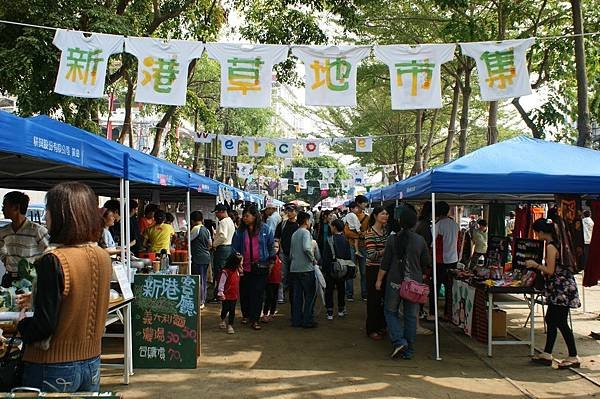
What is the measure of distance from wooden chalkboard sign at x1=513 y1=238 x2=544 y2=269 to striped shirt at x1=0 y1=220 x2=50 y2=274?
5.62 metres

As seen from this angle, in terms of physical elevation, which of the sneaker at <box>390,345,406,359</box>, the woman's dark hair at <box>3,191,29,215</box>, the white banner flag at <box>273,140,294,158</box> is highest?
the white banner flag at <box>273,140,294,158</box>

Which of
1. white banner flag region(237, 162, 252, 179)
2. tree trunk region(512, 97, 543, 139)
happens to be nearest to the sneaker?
tree trunk region(512, 97, 543, 139)

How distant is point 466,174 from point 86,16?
313 inches

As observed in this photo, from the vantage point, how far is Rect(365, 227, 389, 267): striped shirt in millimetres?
7879

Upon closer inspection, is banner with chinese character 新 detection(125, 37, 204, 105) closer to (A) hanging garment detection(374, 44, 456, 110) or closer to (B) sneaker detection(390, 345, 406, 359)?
(A) hanging garment detection(374, 44, 456, 110)

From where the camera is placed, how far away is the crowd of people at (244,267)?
8.31 ft

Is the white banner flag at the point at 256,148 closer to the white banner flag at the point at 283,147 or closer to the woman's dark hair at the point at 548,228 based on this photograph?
the white banner flag at the point at 283,147

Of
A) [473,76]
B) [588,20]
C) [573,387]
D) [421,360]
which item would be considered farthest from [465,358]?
[473,76]

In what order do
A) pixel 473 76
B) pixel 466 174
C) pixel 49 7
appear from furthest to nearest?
pixel 473 76 < pixel 49 7 < pixel 466 174

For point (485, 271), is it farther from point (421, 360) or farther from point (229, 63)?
point (229, 63)

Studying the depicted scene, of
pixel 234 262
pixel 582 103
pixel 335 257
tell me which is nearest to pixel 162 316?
pixel 234 262

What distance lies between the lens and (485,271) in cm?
789

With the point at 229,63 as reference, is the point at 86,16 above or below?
above

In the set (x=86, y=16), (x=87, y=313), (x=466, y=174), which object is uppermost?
(x=86, y=16)
